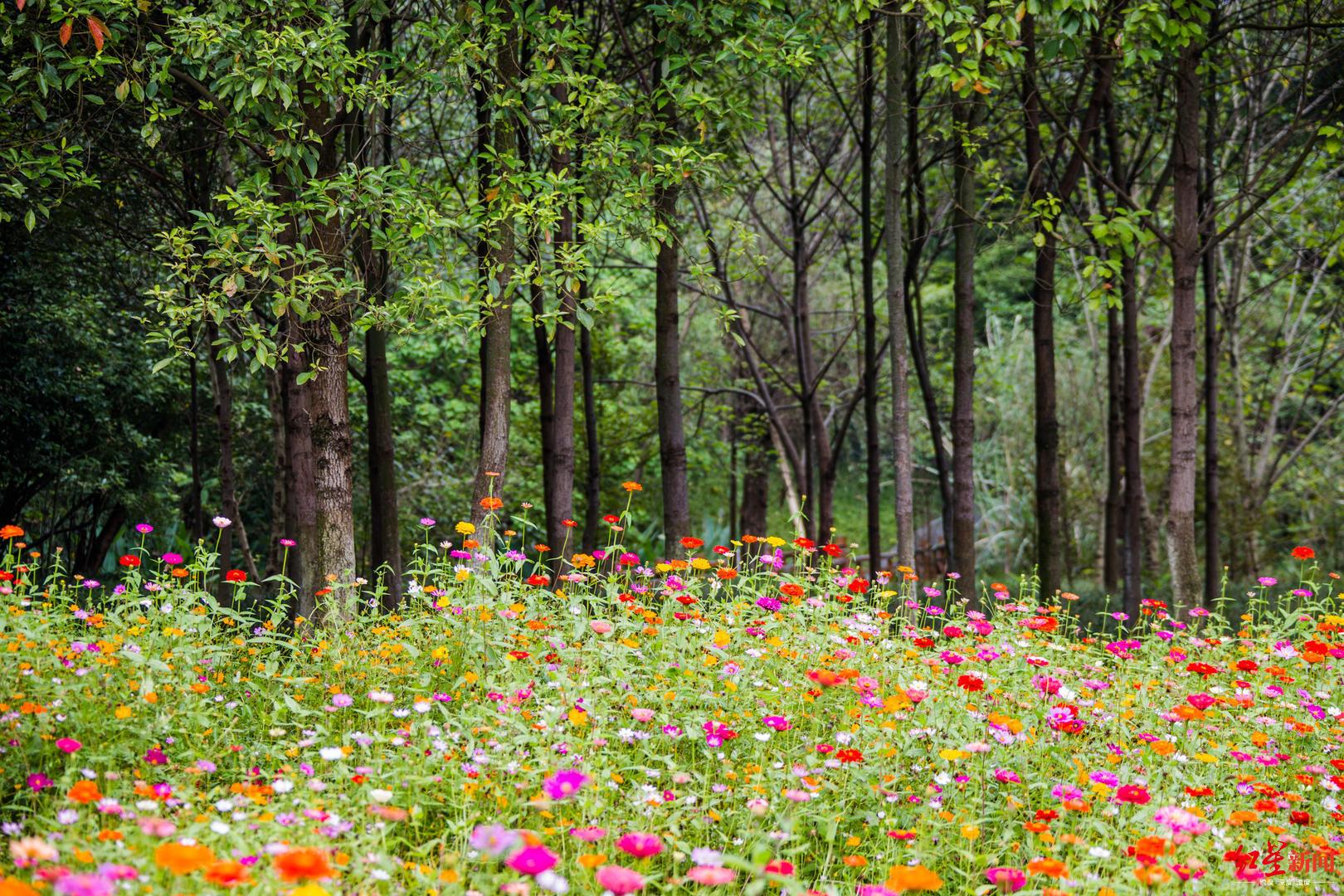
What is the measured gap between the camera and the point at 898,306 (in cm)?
688

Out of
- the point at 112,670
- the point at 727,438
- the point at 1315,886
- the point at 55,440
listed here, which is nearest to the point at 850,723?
the point at 1315,886

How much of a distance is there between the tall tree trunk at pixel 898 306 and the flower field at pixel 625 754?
220 cm

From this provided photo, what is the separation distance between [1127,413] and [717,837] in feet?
23.0

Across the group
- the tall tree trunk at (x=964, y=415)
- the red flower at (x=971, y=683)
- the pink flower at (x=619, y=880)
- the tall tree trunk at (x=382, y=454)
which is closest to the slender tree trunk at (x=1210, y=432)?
the tall tree trunk at (x=964, y=415)

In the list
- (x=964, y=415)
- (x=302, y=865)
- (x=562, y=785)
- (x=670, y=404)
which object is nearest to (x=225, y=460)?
(x=670, y=404)

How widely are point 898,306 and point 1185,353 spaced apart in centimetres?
188

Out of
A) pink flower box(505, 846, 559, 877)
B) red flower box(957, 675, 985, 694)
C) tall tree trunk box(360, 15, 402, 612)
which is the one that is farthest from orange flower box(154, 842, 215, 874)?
tall tree trunk box(360, 15, 402, 612)

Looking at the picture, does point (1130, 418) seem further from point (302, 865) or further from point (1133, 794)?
point (302, 865)

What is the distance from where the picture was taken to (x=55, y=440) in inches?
384

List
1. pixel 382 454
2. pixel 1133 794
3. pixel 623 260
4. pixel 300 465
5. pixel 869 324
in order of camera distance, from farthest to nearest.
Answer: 1. pixel 623 260
2. pixel 869 324
3. pixel 382 454
4. pixel 300 465
5. pixel 1133 794

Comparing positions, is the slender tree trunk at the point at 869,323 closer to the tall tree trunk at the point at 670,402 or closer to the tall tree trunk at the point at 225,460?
the tall tree trunk at the point at 670,402

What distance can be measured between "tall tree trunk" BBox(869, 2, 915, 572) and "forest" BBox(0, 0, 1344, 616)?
0.04m

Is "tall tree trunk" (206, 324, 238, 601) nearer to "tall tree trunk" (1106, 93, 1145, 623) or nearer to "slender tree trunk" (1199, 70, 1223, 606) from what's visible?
"tall tree trunk" (1106, 93, 1145, 623)

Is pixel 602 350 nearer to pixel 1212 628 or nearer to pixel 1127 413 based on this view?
pixel 1127 413
